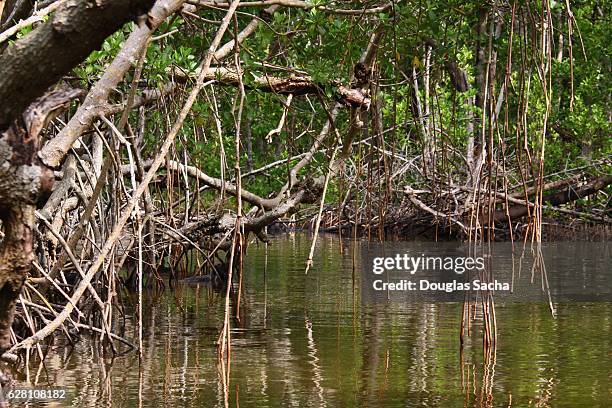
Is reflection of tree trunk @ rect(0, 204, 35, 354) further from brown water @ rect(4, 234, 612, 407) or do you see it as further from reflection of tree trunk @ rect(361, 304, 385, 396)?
reflection of tree trunk @ rect(361, 304, 385, 396)

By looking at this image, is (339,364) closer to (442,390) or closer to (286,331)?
(442,390)

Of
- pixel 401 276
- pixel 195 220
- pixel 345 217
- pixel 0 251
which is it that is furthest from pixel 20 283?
pixel 345 217

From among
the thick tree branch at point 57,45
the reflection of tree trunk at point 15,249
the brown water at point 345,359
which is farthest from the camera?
the brown water at point 345,359

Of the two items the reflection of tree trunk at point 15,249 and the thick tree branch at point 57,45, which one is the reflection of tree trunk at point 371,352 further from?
the thick tree branch at point 57,45

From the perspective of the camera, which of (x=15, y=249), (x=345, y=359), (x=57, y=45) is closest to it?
(x=57, y=45)

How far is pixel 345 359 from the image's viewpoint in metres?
7.42

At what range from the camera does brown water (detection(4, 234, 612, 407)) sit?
6172 millimetres

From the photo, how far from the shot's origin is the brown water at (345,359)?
6.17 metres

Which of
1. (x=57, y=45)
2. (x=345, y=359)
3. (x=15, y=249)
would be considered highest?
(x=57, y=45)

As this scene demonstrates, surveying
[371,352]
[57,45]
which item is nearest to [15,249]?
[57,45]

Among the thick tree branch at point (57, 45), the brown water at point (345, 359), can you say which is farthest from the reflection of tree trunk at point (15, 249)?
the brown water at point (345, 359)

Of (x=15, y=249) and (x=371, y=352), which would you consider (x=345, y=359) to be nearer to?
(x=371, y=352)

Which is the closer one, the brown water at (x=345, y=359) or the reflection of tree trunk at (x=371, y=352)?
the brown water at (x=345, y=359)

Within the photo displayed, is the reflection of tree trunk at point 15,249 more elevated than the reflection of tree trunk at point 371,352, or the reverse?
the reflection of tree trunk at point 15,249
